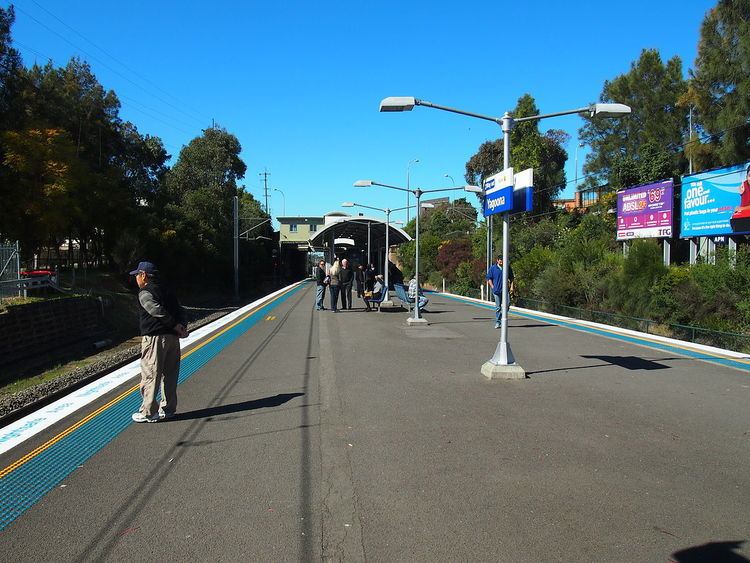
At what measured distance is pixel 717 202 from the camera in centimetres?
2356

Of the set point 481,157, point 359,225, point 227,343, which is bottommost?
point 227,343

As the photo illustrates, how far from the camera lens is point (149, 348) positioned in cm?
671

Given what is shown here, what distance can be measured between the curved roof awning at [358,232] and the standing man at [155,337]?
99.5 ft

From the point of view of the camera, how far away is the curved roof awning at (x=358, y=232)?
3844 centimetres

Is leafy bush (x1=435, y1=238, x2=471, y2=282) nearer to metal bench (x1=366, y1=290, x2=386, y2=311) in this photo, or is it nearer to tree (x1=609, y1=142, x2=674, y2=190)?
tree (x1=609, y1=142, x2=674, y2=190)

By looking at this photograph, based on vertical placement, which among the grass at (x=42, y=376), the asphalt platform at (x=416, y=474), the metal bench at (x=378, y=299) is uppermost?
the metal bench at (x=378, y=299)

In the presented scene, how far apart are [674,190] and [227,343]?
911 inches

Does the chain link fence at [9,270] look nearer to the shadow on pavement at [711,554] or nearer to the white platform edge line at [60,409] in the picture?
the white platform edge line at [60,409]

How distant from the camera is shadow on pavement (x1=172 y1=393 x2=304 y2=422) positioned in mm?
7141

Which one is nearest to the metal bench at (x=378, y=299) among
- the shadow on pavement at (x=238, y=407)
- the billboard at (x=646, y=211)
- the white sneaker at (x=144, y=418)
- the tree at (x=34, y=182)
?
the billboard at (x=646, y=211)

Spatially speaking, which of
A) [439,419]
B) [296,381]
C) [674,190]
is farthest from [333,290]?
[674,190]

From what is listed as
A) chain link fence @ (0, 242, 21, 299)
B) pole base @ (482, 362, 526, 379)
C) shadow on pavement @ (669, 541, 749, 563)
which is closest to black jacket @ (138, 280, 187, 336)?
pole base @ (482, 362, 526, 379)

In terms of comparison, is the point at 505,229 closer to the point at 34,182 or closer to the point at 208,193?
the point at 34,182

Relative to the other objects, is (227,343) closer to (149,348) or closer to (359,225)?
(149,348)
